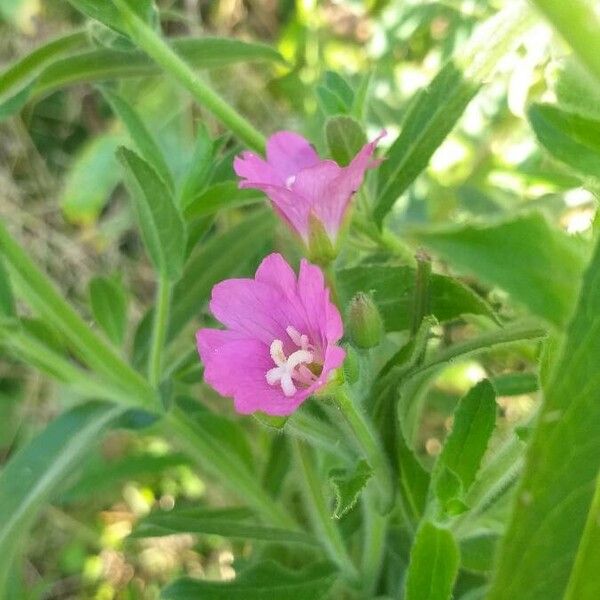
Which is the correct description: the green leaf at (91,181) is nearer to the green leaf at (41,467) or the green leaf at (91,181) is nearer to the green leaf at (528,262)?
the green leaf at (41,467)

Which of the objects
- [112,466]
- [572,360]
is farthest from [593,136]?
[112,466]

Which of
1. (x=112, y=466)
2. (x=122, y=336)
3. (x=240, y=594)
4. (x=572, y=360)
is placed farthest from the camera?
(x=112, y=466)

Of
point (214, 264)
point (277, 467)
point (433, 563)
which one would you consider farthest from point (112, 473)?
point (433, 563)

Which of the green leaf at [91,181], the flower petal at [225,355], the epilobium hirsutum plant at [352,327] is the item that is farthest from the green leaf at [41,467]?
the green leaf at [91,181]

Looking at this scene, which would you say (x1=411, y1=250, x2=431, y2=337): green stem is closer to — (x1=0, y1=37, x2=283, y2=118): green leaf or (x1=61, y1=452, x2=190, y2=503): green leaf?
(x1=0, y1=37, x2=283, y2=118): green leaf

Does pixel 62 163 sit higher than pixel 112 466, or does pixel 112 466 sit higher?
pixel 62 163

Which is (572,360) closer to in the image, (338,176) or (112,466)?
(338,176)
